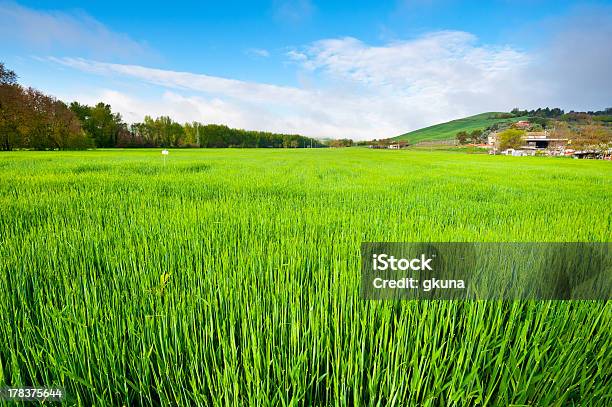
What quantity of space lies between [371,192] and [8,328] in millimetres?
5173

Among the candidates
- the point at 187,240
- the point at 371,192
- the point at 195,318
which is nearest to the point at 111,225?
the point at 187,240

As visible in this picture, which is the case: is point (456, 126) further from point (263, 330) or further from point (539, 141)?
point (263, 330)

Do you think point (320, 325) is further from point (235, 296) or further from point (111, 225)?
point (111, 225)

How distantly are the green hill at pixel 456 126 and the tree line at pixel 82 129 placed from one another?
272ft

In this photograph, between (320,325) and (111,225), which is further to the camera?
(111,225)

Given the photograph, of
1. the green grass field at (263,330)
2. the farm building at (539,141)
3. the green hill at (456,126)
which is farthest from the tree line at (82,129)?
the farm building at (539,141)

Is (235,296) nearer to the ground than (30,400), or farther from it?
farther from it

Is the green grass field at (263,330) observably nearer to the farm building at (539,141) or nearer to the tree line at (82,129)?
the tree line at (82,129)

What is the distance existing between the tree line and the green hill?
82.8 meters

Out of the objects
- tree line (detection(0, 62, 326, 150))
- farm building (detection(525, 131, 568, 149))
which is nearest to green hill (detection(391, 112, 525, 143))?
farm building (detection(525, 131, 568, 149))

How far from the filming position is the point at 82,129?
177ft

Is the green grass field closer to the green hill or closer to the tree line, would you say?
the tree line

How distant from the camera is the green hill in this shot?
144 metres

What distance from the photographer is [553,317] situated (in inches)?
53.8
